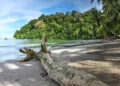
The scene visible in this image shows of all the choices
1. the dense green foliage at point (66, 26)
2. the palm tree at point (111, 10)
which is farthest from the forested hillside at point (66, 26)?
the palm tree at point (111, 10)

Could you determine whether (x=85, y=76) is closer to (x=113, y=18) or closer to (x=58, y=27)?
(x=113, y=18)

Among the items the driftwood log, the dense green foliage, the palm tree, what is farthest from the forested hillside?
the driftwood log

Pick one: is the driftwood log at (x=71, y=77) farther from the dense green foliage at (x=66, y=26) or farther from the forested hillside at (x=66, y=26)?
the forested hillside at (x=66, y=26)

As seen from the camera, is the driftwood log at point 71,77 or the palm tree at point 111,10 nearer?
the driftwood log at point 71,77

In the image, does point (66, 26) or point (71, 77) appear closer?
point (71, 77)

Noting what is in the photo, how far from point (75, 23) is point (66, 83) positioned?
77.3 m

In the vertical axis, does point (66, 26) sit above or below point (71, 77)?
above

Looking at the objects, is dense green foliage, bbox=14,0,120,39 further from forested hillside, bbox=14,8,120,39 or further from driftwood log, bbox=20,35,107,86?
driftwood log, bbox=20,35,107,86

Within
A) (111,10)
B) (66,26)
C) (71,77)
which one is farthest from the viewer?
(66,26)

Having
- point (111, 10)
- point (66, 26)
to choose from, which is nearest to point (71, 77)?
point (111, 10)

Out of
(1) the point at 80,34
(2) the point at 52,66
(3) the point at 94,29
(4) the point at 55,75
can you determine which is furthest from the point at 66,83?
(1) the point at 80,34

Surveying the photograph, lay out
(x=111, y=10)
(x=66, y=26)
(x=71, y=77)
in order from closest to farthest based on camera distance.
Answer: (x=71, y=77) → (x=111, y=10) → (x=66, y=26)

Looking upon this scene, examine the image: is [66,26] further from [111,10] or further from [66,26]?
[111,10]

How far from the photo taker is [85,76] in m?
5.09
